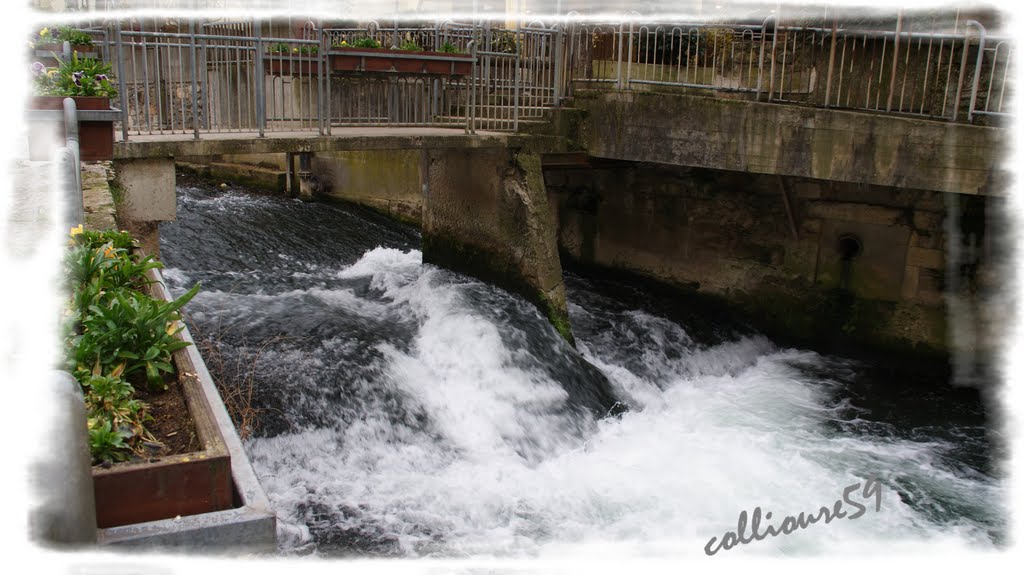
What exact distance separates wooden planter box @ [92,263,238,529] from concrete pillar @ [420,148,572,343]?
6.49m

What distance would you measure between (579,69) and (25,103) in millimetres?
6197

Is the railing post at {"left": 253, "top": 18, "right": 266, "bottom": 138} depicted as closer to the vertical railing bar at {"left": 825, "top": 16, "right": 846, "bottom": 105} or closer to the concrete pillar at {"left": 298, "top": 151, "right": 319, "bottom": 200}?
the vertical railing bar at {"left": 825, "top": 16, "right": 846, "bottom": 105}

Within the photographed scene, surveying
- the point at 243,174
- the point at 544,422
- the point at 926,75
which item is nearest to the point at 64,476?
the point at 544,422

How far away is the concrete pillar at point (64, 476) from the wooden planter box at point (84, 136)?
11.2 ft

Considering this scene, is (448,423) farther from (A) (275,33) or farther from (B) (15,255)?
(A) (275,33)

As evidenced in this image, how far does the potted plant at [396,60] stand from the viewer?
7891 millimetres

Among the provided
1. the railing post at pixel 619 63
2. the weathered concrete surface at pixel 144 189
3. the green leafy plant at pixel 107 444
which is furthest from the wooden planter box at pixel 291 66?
the green leafy plant at pixel 107 444

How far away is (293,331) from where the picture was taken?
8086 mm

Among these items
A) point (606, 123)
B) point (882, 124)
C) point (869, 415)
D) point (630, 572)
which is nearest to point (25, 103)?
point (630, 572)

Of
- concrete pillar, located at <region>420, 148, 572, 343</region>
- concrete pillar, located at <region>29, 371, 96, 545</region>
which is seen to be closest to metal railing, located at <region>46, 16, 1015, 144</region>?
concrete pillar, located at <region>420, 148, 572, 343</region>

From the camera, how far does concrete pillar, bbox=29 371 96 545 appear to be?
2.12 metres

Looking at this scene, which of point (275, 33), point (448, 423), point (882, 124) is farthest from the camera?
point (275, 33)

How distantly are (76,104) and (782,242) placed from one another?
8329 millimetres

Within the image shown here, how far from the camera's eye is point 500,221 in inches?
372
